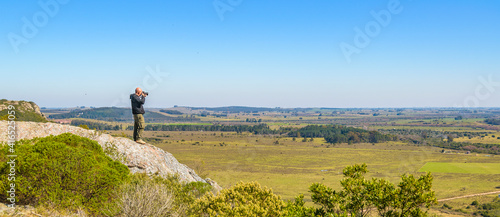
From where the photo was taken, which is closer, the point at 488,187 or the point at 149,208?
the point at 149,208

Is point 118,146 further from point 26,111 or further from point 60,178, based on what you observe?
point 26,111

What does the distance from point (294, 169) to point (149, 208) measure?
287 ft

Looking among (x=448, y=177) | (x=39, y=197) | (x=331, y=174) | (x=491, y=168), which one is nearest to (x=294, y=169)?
(x=331, y=174)

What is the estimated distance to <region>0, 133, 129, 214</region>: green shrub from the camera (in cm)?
1402

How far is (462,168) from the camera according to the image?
9875 cm

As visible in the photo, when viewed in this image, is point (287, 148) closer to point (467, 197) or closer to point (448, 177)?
point (448, 177)

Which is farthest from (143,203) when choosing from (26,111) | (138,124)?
(26,111)

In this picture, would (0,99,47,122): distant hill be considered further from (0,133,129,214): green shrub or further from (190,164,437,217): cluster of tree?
(190,164,437,217): cluster of tree

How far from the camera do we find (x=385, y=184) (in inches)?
482

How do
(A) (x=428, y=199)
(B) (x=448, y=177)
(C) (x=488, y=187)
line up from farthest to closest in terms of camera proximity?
1. (B) (x=448, y=177)
2. (C) (x=488, y=187)
3. (A) (x=428, y=199)

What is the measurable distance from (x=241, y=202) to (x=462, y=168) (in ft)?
354

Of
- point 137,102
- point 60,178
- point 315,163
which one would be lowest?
point 315,163

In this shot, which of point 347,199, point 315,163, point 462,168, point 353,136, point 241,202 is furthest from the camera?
point 353,136

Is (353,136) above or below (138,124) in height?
below
